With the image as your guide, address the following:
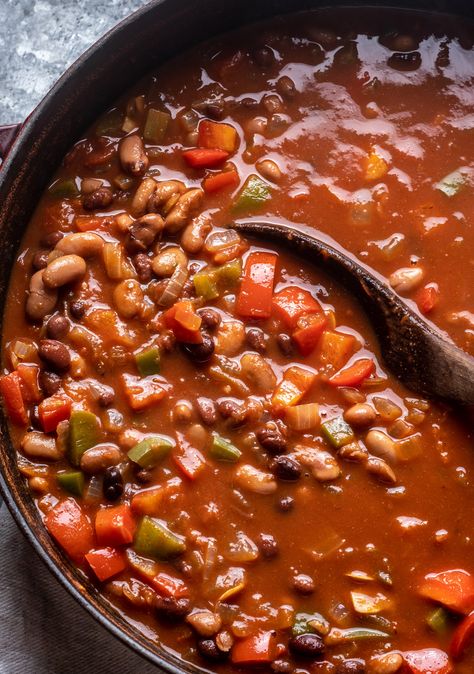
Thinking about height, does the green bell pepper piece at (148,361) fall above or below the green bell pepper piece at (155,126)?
below

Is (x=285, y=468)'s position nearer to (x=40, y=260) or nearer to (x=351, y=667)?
(x=351, y=667)

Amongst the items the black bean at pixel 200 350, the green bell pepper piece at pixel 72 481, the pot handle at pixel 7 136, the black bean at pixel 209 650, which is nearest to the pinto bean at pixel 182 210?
the black bean at pixel 200 350

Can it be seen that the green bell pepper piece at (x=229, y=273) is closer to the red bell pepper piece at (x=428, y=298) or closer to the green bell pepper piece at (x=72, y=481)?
the red bell pepper piece at (x=428, y=298)

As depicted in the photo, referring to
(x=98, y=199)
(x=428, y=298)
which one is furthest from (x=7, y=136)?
(x=428, y=298)

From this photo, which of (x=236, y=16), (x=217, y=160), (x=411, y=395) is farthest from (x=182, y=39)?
(x=411, y=395)

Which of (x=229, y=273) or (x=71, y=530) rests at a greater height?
(x=229, y=273)

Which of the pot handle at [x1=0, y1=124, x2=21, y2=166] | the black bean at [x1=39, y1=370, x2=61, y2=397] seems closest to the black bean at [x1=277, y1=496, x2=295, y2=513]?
the black bean at [x1=39, y1=370, x2=61, y2=397]
